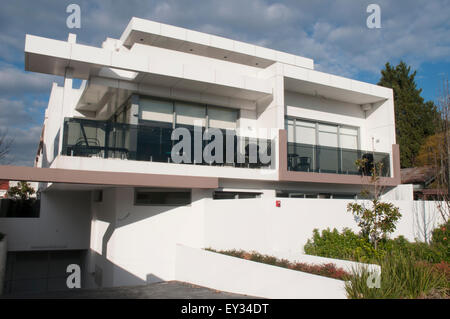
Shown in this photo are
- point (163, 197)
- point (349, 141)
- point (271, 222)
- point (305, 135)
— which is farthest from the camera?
point (349, 141)

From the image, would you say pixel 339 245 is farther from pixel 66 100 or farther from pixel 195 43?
pixel 195 43

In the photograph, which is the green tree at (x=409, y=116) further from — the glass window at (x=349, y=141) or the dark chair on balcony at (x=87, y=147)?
the dark chair on balcony at (x=87, y=147)

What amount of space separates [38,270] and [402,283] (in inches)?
715

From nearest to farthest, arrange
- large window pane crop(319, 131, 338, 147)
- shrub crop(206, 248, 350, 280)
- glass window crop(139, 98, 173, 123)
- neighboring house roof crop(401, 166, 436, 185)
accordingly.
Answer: shrub crop(206, 248, 350, 280), glass window crop(139, 98, 173, 123), large window pane crop(319, 131, 338, 147), neighboring house roof crop(401, 166, 436, 185)

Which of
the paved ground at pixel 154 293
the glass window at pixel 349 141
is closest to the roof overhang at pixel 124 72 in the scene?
the glass window at pixel 349 141

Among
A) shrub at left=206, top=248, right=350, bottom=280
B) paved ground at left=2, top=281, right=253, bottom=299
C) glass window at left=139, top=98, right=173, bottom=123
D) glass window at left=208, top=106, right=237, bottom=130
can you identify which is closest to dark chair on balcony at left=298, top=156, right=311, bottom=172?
glass window at left=208, top=106, right=237, bottom=130

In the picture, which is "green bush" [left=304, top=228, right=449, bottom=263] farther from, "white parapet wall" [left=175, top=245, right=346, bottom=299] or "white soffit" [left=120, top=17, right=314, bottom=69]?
"white soffit" [left=120, top=17, right=314, bottom=69]

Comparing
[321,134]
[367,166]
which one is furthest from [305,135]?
[367,166]

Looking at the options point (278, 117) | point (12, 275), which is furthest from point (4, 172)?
point (12, 275)

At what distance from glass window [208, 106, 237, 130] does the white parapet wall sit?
210 inches

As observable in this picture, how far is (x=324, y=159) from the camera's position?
560 inches

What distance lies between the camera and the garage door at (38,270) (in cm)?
1827

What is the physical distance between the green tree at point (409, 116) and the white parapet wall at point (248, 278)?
25.9m

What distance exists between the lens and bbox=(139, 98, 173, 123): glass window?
13.4 m
